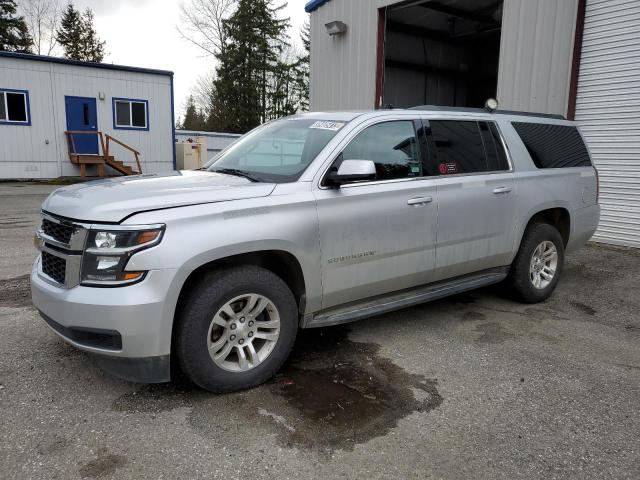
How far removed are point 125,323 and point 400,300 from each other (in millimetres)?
2146

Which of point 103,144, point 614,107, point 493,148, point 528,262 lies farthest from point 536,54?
point 103,144

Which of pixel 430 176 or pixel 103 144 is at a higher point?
pixel 103 144

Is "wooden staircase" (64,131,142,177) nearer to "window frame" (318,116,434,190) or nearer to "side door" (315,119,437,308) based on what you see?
"window frame" (318,116,434,190)

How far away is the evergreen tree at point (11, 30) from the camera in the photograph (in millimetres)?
39344

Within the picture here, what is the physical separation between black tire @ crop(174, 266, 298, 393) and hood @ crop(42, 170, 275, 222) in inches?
19.4

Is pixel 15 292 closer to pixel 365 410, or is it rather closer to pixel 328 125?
pixel 328 125

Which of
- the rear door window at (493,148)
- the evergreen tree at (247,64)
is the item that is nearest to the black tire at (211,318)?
the rear door window at (493,148)

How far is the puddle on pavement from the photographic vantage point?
2883 millimetres

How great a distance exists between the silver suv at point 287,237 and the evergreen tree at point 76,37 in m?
55.0

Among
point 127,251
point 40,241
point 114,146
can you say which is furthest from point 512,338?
point 114,146

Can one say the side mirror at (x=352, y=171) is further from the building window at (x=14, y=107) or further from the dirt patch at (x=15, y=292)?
the building window at (x=14, y=107)

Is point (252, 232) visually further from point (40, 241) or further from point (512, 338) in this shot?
point (512, 338)

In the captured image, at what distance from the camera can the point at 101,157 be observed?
1977cm

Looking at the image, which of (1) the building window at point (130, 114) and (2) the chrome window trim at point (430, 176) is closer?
(2) the chrome window trim at point (430, 176)
